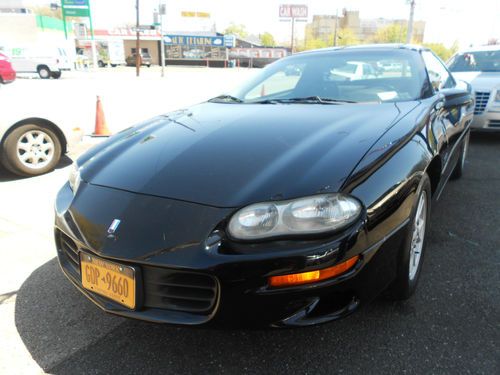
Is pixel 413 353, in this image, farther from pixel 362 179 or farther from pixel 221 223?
pixel 221 223

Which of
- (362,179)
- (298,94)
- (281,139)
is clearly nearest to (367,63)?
(298,94)

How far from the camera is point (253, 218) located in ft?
5.32

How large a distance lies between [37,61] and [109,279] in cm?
2512

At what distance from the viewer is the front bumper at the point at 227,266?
156 cm

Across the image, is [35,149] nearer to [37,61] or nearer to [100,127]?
[100,127]

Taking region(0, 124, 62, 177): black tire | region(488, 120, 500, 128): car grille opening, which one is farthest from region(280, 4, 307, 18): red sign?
region(0, 124, 62, 177): black tire

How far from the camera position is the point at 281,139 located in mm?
2094

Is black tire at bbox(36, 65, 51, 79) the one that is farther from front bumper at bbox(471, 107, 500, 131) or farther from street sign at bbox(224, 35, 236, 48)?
street sign at bbox(224, 35, 236, 48)

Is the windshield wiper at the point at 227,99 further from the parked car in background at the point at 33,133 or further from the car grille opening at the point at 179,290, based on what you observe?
the parked car in background at the point at 33,133

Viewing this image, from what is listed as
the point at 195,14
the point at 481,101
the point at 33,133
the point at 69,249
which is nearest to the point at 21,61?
the point at 33,133

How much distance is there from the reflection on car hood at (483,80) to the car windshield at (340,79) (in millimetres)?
3573

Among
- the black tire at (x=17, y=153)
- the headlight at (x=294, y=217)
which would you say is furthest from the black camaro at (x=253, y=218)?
the black tire at (x=17, y=153)

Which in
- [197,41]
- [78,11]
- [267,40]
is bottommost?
[197,41]

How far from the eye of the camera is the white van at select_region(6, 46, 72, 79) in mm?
23047
